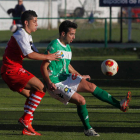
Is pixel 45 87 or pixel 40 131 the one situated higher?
pixel 45 87

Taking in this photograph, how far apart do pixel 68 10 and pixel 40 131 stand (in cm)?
3400

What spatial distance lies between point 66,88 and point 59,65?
37 centimetres

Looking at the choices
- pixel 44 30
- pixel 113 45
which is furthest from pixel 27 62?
pixel 44 30

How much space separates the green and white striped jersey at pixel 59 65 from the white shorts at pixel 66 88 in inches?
2.8

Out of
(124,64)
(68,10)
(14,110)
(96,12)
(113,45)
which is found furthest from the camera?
(68,10)

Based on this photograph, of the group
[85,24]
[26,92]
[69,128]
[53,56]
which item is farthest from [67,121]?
[85,24]

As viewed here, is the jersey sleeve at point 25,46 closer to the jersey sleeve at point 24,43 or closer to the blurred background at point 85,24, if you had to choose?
the jersey sleeve at point 24,43

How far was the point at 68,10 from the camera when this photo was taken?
4028 centimetres

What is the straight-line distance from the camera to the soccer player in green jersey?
6.40 metres

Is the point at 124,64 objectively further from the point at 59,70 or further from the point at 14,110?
the point at 59,70

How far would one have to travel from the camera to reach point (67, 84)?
21.5 feet

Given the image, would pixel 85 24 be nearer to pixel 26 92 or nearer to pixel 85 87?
pixel 26 92

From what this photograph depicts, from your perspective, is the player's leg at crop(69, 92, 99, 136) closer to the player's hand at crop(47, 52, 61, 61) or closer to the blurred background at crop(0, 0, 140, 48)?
the player's hand at crop(47, 52, 61, 61)

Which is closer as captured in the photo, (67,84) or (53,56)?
(53,56)
